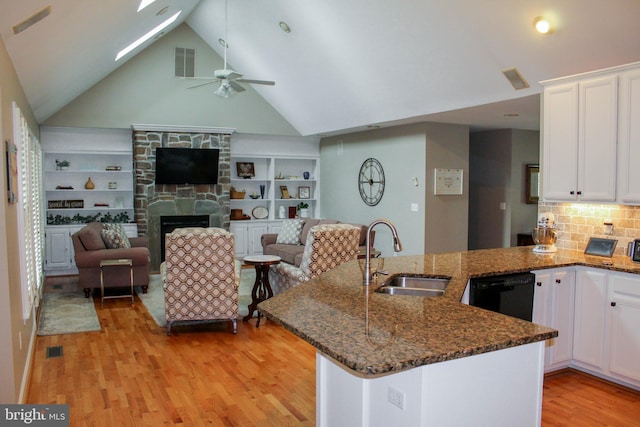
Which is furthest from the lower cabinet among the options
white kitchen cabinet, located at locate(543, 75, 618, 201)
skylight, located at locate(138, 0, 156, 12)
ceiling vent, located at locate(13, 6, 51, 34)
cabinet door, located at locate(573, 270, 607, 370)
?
ceiling vent, located at locate(13, 6, 51, 34)

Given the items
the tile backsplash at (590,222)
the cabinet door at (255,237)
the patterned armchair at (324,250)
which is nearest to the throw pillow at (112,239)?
the patterned armchair at (324,250)

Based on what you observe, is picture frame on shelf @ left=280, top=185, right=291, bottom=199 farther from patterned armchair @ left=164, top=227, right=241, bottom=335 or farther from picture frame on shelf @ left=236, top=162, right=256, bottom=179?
patterned armchair @ left=164, top=227, right=241, bottom=335

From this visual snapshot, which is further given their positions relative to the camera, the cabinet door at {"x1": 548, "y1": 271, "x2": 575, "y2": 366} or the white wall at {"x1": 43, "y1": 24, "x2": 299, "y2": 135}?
the white wall at {"x1": 43, "y1": 24, "x2": 299, "y2": 135}

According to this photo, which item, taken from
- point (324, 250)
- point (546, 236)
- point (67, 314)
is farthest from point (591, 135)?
point (67, 314)

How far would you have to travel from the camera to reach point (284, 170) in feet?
37.6

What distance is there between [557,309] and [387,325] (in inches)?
101

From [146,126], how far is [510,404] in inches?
334

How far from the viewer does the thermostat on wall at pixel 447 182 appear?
825 cm

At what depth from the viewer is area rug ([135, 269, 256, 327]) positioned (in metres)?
6.37

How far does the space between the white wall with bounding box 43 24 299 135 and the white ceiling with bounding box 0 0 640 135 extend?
36 centimetres

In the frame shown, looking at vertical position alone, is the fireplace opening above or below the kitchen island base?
above

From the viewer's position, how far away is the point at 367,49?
22.0 ft

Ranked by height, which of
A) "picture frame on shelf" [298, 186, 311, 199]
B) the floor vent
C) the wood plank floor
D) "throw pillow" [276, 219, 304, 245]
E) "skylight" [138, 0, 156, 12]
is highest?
"skylight" [138, 0, 156, 12]

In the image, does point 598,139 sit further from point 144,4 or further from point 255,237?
point 255,237
